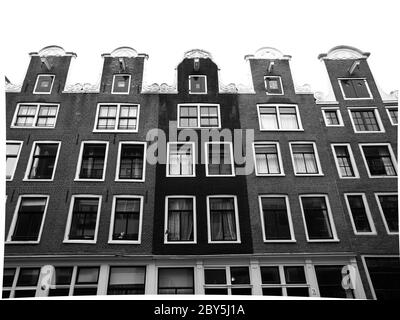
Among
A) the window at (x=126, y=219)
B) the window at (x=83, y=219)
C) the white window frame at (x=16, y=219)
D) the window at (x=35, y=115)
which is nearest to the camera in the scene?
the white window frame at (x=16, y=219)

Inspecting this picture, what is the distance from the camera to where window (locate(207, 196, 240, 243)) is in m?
13.5

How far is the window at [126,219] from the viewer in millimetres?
13367

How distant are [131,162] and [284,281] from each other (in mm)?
8618

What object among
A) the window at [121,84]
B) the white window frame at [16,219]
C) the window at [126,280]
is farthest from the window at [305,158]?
the white window frame at [16,219]

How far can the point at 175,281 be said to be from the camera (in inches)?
500

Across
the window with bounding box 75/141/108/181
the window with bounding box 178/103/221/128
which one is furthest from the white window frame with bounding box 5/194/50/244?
the window with bounding box 178/103/221/128

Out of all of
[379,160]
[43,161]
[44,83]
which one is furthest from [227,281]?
[44,83]

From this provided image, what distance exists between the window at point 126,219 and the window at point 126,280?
116cm

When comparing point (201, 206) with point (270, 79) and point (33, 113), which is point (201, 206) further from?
point (33, 113)

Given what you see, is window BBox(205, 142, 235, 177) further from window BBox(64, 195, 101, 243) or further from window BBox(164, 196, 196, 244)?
window BBox(64, 195, 101, 243)

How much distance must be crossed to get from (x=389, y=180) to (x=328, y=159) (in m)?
2.88

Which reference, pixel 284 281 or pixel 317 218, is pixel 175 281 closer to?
pixel 284 281

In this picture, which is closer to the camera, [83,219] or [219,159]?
[83,219]

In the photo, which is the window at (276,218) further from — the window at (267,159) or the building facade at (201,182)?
the window at (267,159)
